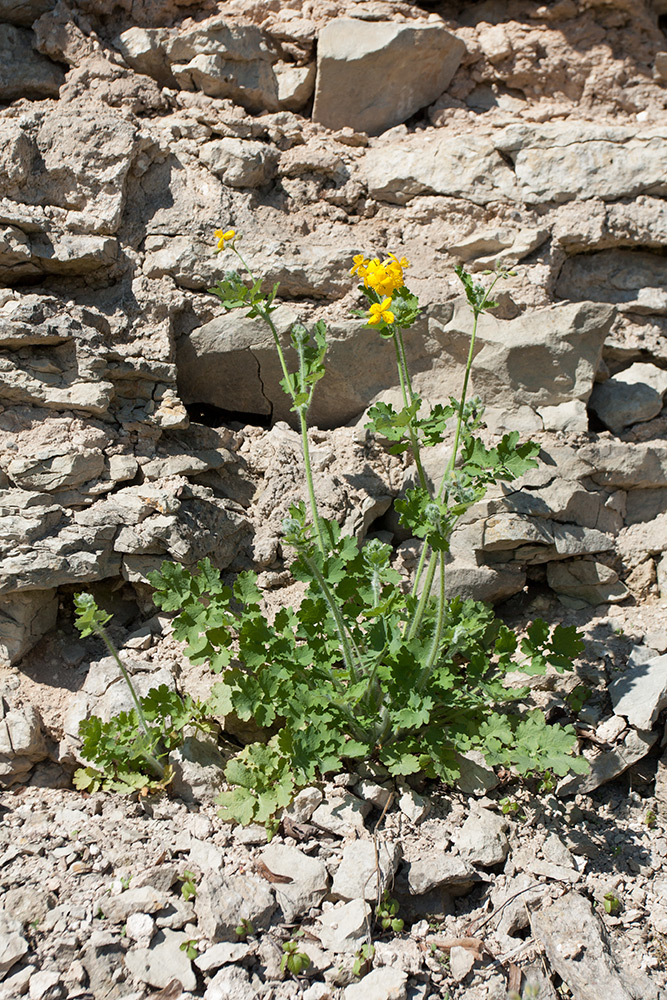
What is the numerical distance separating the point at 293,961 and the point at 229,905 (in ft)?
1.07

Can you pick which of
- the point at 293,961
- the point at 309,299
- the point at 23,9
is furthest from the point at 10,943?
the point at 23,9

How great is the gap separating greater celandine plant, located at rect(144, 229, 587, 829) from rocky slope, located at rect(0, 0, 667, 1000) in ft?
1.25

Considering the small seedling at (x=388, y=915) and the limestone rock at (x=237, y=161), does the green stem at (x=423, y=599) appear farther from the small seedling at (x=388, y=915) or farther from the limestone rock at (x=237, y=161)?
the limestone rock at (x=237, y=161)

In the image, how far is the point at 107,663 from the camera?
3.99m

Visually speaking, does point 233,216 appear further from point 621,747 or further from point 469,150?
point 621,747

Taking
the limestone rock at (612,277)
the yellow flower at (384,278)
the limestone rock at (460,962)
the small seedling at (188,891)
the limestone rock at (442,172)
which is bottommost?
the limestone rock at (460,962)

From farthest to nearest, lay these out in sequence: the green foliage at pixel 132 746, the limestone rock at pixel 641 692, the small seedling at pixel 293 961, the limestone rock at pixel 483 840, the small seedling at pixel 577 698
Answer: the small seedling at pixel 577 698
the limestone rock at pixel 641 692
the green foliage at pixel 132 746
the limestone rock at pixel 483 840
the small seedling at pixel 293 961

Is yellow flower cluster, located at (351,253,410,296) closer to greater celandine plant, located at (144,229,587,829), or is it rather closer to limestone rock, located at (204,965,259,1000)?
greater celandine plant, located at (144,229,587,829)

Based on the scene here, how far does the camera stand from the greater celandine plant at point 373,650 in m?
3.29

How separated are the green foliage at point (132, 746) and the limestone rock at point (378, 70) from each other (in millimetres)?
4460

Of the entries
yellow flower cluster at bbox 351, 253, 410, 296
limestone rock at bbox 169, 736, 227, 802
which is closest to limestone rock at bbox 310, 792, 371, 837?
limestone rock at bbox 169, 736, 227, 802

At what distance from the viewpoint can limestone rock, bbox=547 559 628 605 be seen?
4.43 m

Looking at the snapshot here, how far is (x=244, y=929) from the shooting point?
9.31 ft

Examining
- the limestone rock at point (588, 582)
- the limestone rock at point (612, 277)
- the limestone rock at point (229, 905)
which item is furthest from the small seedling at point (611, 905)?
the limestone rock at point (612, 277)
